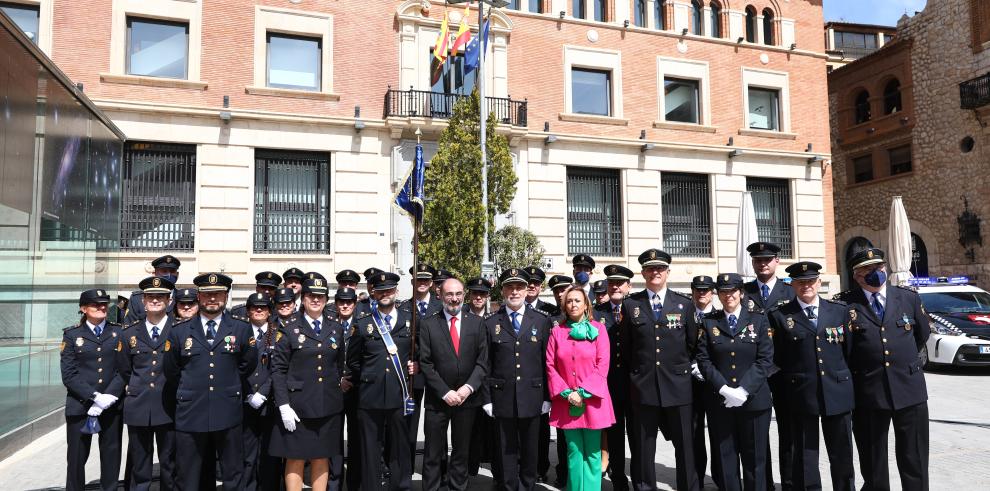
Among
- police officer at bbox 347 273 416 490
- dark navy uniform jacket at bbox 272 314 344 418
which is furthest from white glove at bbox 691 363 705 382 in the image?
dark navy uniform jacket at bbox 272 314 344 418

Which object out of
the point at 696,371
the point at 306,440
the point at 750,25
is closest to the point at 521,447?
the point at 696,371

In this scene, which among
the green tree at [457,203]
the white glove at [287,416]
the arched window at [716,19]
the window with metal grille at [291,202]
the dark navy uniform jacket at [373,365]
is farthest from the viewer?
the arched window at [716,19]

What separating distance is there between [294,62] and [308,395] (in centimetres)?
1460

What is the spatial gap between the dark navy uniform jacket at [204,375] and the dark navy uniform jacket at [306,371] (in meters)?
0.40

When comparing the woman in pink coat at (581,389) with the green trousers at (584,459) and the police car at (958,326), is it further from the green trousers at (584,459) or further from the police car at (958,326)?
the police car at (958,326)

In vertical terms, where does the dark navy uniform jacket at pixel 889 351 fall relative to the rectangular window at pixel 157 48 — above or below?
below

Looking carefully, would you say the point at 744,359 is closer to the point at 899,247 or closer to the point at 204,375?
the point at 204,375

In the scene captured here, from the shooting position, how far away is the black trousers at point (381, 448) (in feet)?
19.6

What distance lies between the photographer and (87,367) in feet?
20.6

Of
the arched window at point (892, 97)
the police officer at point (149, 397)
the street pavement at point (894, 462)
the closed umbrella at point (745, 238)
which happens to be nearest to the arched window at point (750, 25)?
the closed umbrella at point (745, 238)

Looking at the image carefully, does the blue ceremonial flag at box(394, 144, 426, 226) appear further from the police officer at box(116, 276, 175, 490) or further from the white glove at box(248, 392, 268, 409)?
the police officer at box(116, 276, 175, 490)

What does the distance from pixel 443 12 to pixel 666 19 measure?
7617 mm

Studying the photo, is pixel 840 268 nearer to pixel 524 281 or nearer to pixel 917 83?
pixel 917 83

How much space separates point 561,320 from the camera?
6059 mm
